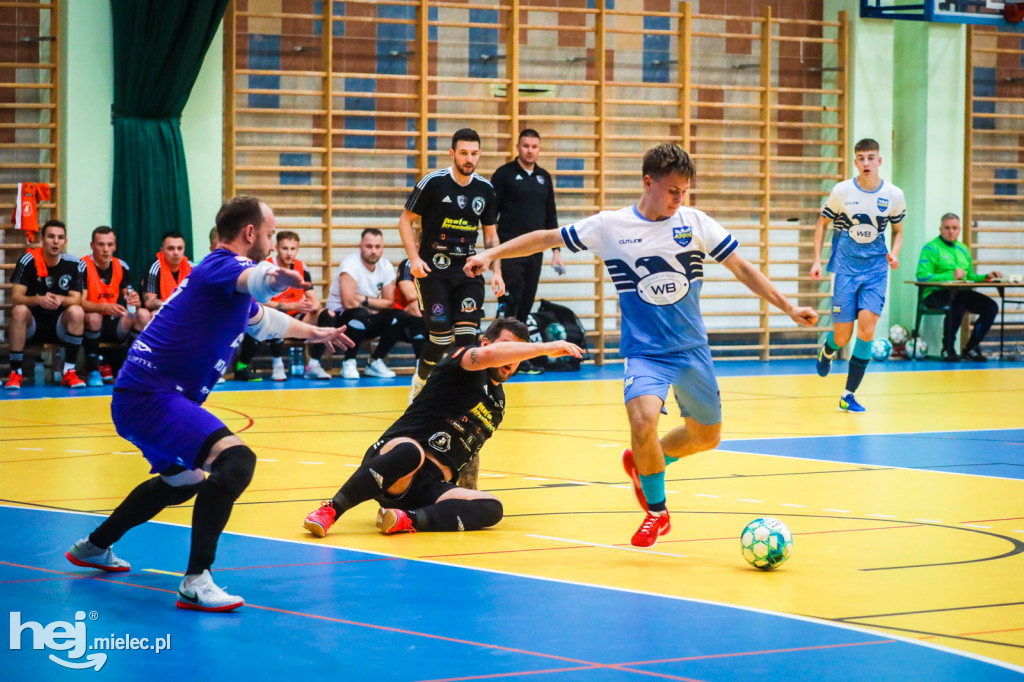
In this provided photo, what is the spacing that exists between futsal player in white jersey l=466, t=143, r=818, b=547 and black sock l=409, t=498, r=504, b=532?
655 millimetres

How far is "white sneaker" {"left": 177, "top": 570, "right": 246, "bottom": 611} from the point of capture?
162 inches

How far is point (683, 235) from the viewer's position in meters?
5.57

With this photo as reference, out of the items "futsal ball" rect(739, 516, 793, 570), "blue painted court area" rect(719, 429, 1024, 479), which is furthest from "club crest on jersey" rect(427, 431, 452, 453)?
"blue painted court area" rect(719, 429, 1024, 479)

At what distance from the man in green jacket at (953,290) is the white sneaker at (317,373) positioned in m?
7.61

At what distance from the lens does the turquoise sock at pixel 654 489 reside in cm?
529

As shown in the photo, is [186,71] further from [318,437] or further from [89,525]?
[89,525]

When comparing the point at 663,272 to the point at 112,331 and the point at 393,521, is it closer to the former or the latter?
the point at 393,521

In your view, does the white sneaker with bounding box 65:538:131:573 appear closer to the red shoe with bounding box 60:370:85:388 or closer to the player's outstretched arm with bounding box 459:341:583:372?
the player's outstretched arm with bounding box 459:341:583:372

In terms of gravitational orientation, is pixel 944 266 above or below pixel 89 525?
above

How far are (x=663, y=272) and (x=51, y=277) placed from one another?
8.11 m

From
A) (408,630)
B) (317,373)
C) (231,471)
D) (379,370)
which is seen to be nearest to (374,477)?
(231,471)

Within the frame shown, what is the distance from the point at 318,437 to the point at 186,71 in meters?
5.97

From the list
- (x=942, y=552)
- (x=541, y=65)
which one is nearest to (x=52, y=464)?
(x=942, y=552)

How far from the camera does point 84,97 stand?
12945 mm
